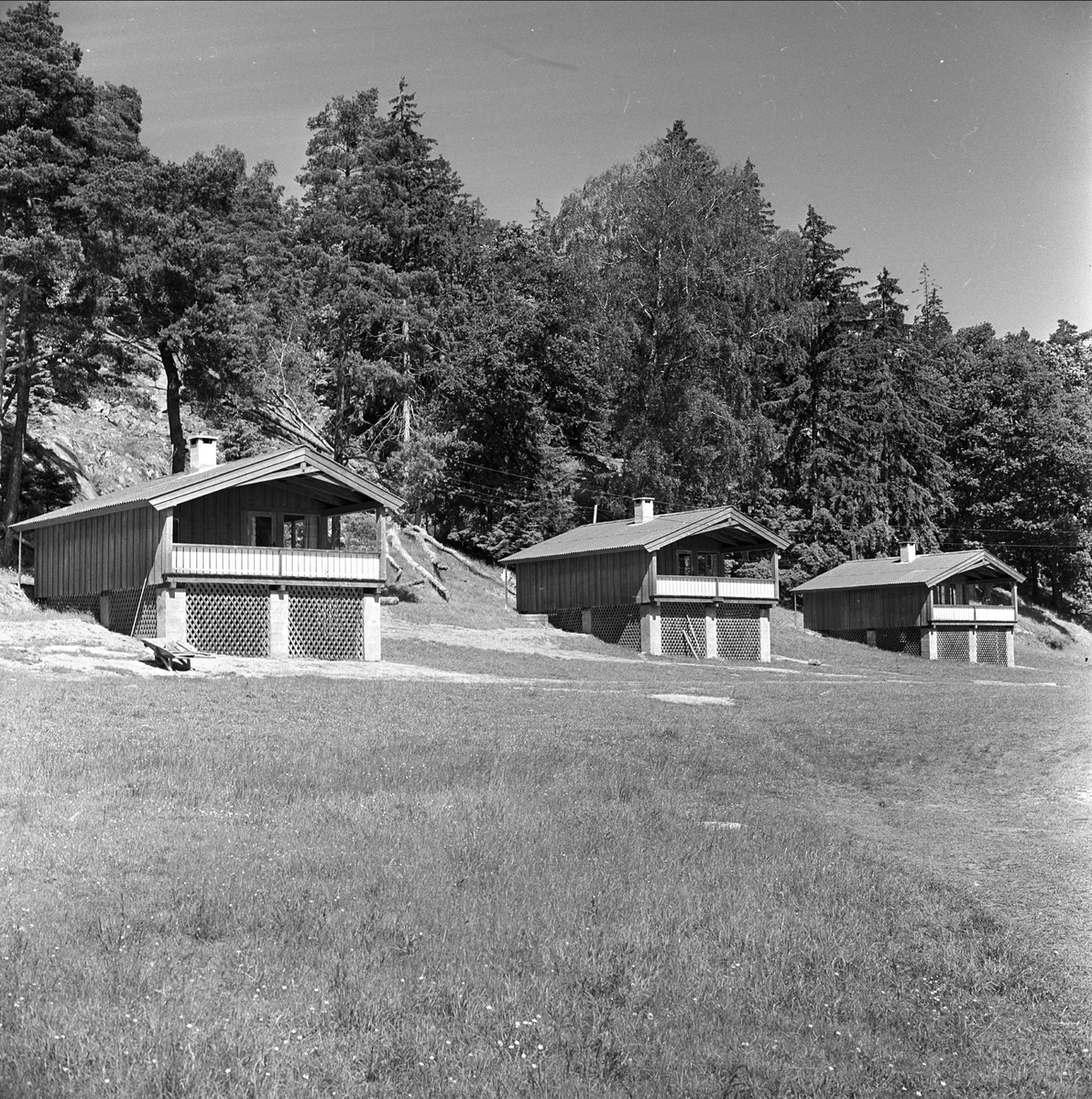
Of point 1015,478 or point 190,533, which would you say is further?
point 1015,478

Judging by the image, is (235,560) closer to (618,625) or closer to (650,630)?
(650,630)

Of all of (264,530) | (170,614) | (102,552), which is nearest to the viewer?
(170,614)

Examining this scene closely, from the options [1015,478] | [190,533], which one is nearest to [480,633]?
[190,533]

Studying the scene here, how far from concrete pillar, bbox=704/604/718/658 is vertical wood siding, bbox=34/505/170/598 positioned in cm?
2458

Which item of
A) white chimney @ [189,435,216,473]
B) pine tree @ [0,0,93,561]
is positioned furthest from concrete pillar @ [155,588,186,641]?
pine tree @ [0,0,93,561]

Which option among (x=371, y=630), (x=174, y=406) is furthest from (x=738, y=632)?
(x=174, y=406)

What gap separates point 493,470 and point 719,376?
14.4 meters

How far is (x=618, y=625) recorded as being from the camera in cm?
5516

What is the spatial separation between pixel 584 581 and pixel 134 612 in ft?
72.8

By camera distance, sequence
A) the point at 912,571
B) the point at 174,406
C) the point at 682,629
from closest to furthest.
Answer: the point at 682,629, the point at 174,406, the point at 912,571

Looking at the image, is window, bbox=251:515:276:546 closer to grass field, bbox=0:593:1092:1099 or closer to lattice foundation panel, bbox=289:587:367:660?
lattice foundation panel, bbox=289:587:367:660

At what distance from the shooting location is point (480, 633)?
4869 centimetres

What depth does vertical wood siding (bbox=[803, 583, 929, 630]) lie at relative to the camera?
216 ft

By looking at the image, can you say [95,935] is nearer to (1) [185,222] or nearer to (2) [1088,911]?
(2) [1088,911]
